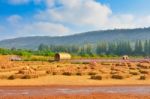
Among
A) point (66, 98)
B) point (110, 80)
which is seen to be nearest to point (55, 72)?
point (110, 80)

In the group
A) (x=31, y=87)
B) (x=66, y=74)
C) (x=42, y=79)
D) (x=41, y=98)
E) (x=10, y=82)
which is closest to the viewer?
(x=41, y=98)

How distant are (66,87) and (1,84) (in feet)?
23.5

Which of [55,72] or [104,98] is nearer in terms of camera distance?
[104,98]

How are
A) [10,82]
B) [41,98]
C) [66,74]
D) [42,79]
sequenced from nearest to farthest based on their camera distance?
[41,98], [10,82], [42,79], [66,74]

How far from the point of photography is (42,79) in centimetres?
4847

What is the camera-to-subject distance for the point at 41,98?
1240 inches

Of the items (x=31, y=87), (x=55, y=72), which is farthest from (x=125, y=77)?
(x=31, y=87)

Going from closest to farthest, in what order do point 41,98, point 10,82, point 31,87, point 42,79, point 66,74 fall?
point 41,98, point 31,87, point 10,82, point 42,79, point 66,74

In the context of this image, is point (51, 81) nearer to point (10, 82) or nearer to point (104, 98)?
point (10, 82)

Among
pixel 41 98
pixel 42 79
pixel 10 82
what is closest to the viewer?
pixel 41 98

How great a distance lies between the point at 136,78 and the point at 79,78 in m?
7.51

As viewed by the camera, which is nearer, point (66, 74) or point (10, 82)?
point (10, 82)

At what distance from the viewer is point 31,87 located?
4234 cm

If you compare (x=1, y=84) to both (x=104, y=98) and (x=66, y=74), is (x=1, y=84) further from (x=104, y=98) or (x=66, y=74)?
(x=104, y=98)
